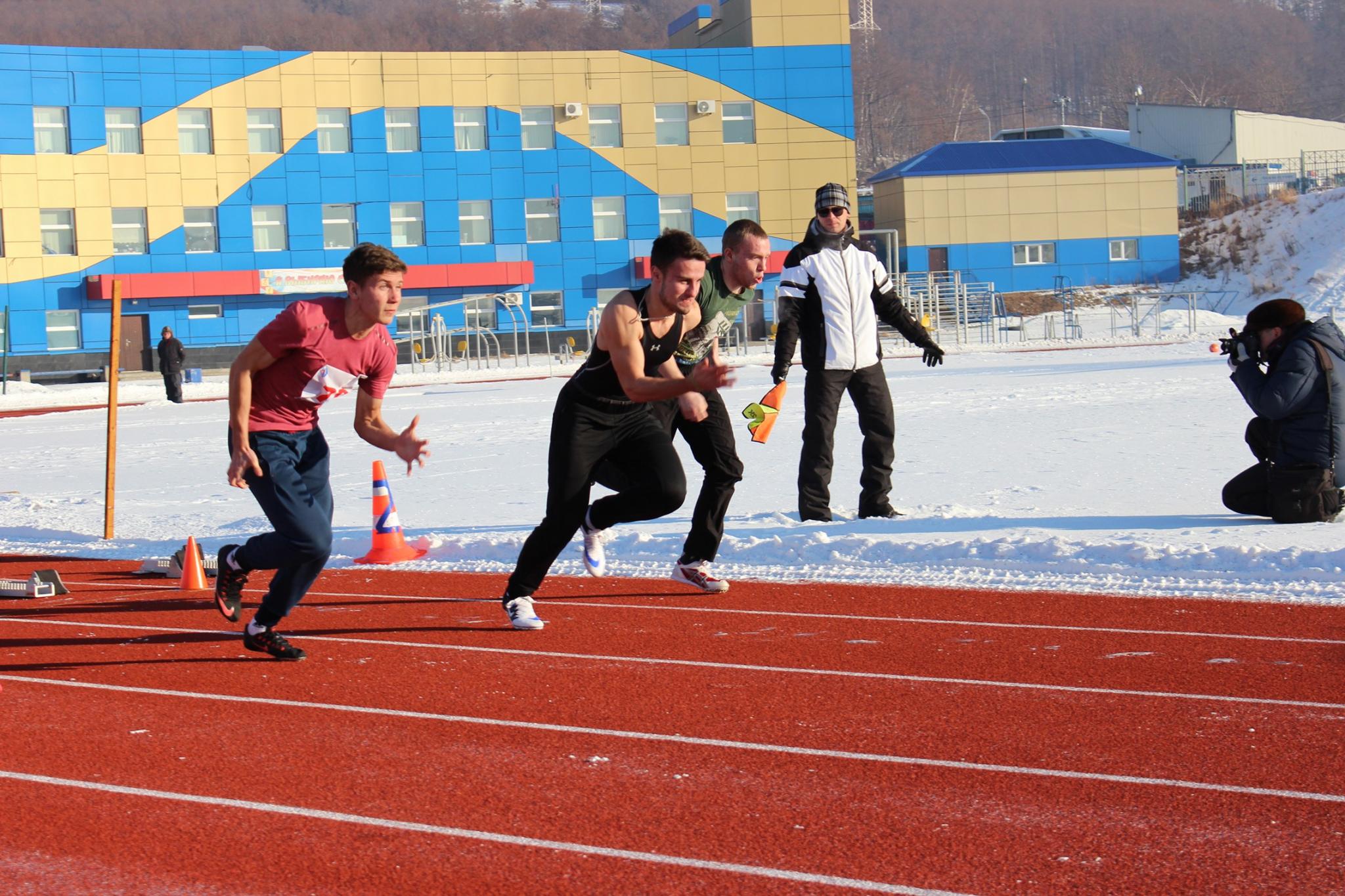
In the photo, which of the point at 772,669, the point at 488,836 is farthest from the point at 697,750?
the point at 772,669

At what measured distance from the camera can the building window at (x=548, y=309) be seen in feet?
191

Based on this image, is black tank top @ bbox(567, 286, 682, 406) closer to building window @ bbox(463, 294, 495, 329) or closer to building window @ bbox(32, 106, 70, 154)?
building window @ bbox(463, 294, 495, 329)

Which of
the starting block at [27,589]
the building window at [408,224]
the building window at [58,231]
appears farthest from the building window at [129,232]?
the starting block at [27,589]

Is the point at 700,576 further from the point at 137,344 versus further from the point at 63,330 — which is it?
the point at 63,330

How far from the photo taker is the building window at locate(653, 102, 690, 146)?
59.0 meters

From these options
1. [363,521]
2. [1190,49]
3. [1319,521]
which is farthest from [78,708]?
[1190,49]

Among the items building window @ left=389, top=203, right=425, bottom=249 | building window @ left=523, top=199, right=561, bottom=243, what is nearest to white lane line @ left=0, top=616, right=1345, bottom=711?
building window @ left=389, top=203, right=425, bottom=249

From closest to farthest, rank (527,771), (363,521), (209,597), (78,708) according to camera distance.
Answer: (527,771)
(78,708)
(209,597)
(363,521)

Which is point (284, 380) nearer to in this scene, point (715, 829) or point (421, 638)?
point (421, 638)

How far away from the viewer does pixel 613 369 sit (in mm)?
6961

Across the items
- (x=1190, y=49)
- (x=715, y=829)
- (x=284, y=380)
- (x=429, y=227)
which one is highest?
(x=1190, y=49)

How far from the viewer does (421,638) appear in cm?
721

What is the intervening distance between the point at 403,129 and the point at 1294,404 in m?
51.5

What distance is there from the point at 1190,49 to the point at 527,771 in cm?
18715
